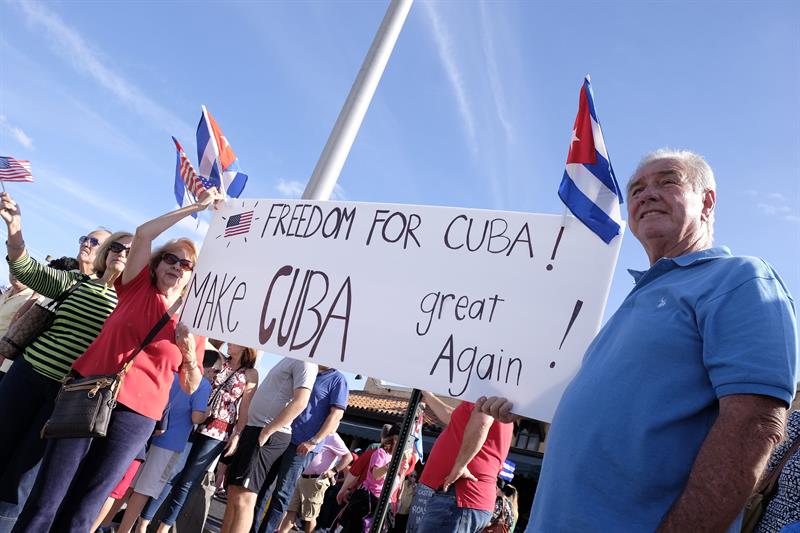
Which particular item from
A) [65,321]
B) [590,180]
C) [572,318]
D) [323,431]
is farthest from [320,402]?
[590,180]

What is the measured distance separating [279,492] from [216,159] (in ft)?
8.12

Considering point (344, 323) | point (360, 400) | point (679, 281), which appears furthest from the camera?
point (360, 400)

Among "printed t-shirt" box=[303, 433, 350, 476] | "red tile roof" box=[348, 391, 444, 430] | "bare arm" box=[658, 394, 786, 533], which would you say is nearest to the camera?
"bare arm" box=[658, 394, 786, 533]

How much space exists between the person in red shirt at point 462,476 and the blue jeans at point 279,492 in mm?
1267

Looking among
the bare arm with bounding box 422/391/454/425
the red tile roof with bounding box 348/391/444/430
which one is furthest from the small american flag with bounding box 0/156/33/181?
the red tile roof with bounding box 348/391/444/430

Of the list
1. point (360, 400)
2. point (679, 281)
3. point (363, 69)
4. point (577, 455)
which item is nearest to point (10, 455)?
point (577, 455)

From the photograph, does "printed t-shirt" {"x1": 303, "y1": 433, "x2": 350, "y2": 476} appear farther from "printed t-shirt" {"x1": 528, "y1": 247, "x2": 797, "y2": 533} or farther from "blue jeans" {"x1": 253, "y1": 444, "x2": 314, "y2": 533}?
"printed t-shirt" {"x1": 528, "y1": 247, "x2": 797, "y2": 533}

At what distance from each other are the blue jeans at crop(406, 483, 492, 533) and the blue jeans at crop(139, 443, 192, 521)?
8.22 ft

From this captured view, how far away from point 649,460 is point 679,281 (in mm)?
518

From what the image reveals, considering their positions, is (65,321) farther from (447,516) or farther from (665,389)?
(665,389)

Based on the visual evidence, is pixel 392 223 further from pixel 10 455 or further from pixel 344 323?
pixel 10 455

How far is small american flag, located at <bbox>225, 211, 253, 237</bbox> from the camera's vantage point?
11.6 feet

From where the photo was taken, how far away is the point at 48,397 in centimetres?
323

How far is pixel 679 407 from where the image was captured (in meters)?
1.45
